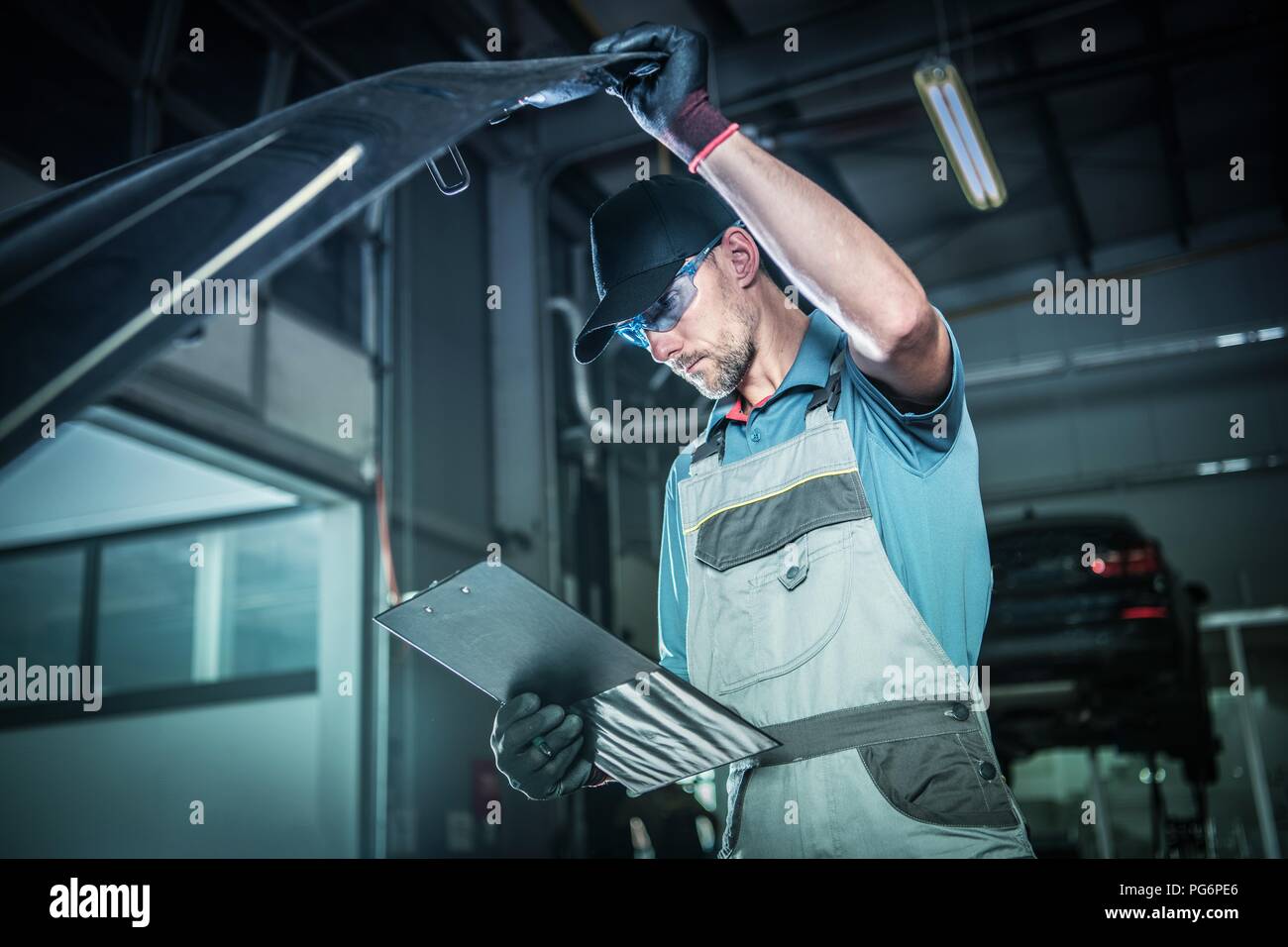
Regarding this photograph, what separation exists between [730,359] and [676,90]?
0.41 metres

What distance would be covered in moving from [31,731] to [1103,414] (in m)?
5.76

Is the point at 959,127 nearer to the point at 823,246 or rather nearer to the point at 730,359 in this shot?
the point at 730,359

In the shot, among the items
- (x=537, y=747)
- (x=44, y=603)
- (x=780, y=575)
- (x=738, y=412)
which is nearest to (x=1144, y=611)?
(x=738, y=412)

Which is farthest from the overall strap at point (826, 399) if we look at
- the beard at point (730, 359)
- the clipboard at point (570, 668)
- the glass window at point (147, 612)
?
the glass window at point (147, 612)

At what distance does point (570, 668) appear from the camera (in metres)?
1.14

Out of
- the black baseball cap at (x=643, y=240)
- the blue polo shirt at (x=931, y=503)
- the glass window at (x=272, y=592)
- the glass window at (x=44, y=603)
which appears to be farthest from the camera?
the glass window at (x=44, y=603)

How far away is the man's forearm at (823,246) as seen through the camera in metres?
1.01

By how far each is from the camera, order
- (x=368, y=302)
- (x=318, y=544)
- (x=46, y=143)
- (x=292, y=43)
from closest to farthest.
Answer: (x=46, y=143) → (x=292, y=43) → (x=368, y=302) → (x=318, y=544)

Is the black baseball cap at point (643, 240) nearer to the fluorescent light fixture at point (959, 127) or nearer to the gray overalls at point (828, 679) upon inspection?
the gray overalls at point (828, 679)

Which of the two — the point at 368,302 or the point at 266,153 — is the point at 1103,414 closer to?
the point at 368,302

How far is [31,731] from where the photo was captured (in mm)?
5074

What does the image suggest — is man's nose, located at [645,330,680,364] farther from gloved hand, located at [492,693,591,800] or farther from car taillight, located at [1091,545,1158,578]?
car taillight, located at [1091,545,1158,578]
